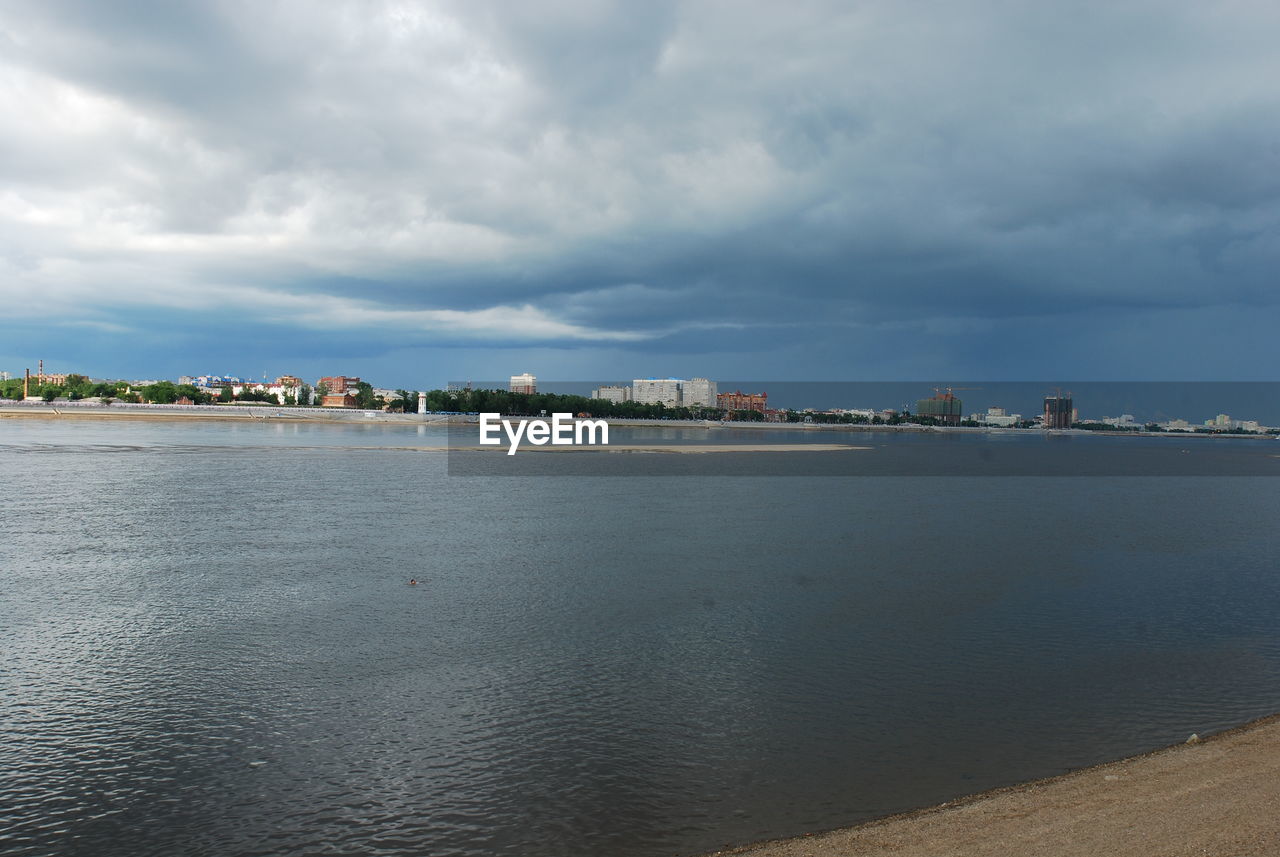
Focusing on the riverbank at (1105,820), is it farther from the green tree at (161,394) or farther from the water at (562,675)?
the green tree at (161,394)

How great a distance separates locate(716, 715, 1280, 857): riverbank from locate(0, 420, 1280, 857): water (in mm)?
487

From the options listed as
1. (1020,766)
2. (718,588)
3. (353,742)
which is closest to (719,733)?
(1020,766)

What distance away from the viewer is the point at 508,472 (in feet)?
131

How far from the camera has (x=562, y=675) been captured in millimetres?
Answer: 9102

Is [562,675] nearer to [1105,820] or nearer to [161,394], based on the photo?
[1105,820]

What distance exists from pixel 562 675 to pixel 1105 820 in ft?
17.6

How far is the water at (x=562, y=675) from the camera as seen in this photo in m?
6.01

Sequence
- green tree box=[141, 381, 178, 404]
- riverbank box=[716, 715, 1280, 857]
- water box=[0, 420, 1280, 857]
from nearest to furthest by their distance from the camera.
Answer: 1. riverbank box=[716, 715, 1280, 857]
2. water box=[0, 420, 1280, 857]
3. green tree box=[141, 381, 178, 404]

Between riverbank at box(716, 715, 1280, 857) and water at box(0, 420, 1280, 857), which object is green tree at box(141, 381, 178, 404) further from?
riverbank at box(716, 715, 1280, 857)

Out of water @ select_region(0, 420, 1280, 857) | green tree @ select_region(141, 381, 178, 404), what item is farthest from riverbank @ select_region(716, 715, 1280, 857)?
green tree @ select_region(141, 381, 178, 404)

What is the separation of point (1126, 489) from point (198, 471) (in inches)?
1576

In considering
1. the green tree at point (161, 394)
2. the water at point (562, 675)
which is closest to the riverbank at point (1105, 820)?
the water at point (562, 675)

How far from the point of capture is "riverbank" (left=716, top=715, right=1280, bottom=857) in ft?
15.7

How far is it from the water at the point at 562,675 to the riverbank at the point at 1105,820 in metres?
0.49
